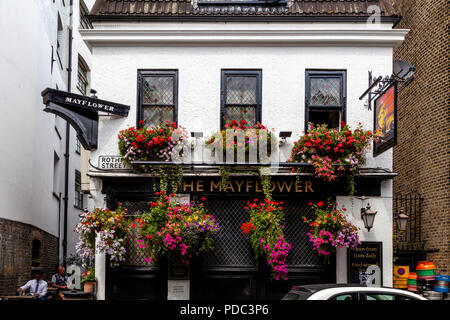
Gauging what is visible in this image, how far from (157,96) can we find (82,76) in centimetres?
1326

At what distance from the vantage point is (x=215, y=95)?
1401cm

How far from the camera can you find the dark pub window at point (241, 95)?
45.9 feet

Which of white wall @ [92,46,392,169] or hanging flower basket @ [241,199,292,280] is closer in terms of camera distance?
hanging flower basket @ [241,199,292,280]

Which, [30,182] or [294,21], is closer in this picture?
[294,21]

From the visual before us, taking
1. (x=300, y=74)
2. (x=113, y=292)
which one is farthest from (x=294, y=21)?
(x=113, y=292)

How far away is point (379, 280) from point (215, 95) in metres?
5.80

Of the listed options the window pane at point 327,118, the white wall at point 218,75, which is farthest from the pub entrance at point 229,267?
the window pane at point 327,118

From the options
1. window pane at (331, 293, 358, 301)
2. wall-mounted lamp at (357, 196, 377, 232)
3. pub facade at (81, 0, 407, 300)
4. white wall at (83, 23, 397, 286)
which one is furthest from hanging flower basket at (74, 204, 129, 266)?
window pane at (331, 293, 358, 301)

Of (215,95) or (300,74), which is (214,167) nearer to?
(215,95)

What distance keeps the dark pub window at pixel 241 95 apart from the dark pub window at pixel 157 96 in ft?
3.98

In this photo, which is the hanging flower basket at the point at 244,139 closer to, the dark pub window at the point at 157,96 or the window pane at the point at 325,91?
the dark pub window at the point at 157,96

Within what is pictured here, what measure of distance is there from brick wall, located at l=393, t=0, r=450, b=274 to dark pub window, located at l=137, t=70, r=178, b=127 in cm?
732

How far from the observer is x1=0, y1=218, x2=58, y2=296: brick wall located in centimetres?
1441

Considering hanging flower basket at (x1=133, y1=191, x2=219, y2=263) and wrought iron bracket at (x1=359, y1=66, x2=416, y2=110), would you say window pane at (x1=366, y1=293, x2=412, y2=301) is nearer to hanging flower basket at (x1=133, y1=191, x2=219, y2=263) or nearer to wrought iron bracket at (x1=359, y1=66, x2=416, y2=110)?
hanging flower basket at (x1=133, y1=191, x2=219, y2=263)
